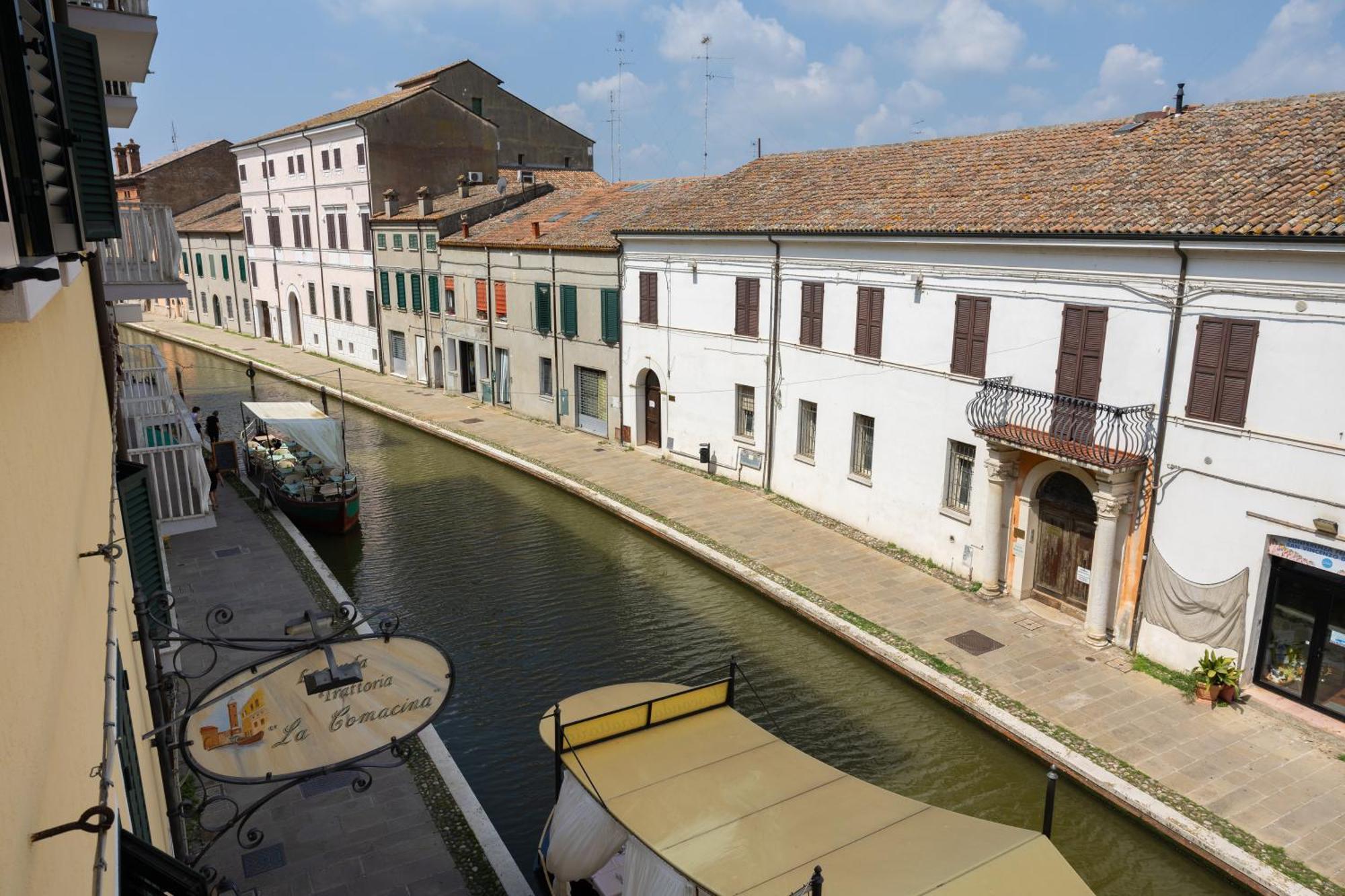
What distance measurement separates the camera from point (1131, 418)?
1553cm

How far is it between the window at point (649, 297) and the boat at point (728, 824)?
1843 cm

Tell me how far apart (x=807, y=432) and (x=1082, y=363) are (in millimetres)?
8432

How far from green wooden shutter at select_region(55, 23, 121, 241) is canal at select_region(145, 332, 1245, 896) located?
8543 mm

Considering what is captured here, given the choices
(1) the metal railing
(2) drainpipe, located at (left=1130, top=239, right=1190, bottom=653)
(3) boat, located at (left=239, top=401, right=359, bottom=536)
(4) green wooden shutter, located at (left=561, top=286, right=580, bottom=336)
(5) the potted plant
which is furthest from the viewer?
(4) green wooden shutter, located at (left=561, top=286, right=580, bottom=336)

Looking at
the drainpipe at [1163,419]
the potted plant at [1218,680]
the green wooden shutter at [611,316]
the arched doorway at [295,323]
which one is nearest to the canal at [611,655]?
the potted plant at [1218,680]

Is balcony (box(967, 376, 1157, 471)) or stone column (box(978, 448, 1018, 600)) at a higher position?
balcony (box(967, 376, 1157, 471))

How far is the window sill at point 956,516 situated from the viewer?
1894 cm

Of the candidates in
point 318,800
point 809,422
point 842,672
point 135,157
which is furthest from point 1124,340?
point 135,157

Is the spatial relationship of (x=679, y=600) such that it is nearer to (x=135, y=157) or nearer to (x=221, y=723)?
(x=221, y=723)

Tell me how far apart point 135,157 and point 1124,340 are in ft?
234

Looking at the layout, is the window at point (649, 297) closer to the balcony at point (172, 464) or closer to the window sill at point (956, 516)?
the window sill at point (956, 516)

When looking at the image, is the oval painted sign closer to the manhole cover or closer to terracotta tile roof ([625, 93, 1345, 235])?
the manhole cover

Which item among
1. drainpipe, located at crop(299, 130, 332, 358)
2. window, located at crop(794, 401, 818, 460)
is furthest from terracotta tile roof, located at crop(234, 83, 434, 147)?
window, located at crop(794, 401, 818, 460)

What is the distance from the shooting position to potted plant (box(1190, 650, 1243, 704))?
555 inches
